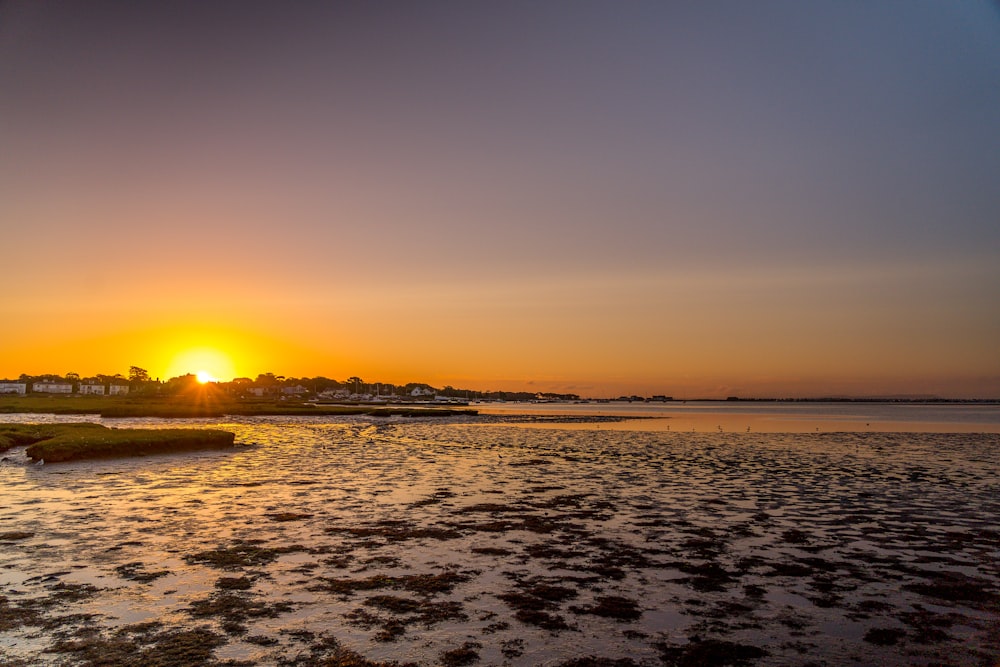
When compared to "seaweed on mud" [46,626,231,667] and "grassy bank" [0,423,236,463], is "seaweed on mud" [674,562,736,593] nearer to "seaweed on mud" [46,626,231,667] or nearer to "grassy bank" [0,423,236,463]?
"seaweed on mud" [46,626,231,667]

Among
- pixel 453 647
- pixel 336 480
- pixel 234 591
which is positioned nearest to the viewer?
pixel 453 647

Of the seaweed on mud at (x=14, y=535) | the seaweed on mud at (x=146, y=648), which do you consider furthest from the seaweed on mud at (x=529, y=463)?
the seaweed on mud at (x=146, y=648)

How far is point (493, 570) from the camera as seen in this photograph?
51.9ft

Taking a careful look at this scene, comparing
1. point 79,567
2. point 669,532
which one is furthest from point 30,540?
point 669,532

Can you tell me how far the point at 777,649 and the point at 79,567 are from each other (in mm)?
15238

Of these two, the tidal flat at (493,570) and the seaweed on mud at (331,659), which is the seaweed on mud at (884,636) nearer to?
the tidal flat at (493,570)

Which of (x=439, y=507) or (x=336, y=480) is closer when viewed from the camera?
(x=439, y=507)

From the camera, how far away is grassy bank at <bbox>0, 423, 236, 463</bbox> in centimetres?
3872

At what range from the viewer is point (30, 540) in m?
17.9

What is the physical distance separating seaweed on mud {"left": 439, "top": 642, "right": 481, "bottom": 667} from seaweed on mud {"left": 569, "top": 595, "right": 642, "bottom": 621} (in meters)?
2.75

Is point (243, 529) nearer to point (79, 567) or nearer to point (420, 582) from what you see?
point (79, 567)

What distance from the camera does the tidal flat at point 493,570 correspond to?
1112cm

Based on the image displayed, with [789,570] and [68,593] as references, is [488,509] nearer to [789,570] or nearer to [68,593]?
[789,570]

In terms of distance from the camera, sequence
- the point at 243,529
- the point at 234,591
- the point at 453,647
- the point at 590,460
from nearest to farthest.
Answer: the point at 453,647
the point at 234,591
the point at 243,529
the point at 590,460
